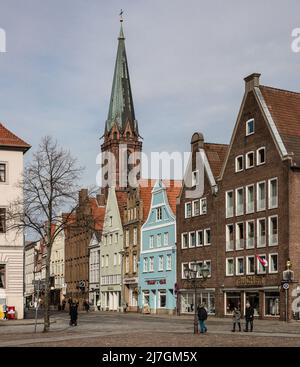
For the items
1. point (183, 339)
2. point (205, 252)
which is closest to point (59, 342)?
point (183, 339)

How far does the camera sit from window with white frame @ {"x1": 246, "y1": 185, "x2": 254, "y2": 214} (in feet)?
211

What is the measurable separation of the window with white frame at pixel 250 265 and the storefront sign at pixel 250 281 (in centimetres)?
46

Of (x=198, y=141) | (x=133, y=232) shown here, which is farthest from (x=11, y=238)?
(x=133, y=232)

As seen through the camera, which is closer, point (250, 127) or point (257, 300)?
point (257, 300)

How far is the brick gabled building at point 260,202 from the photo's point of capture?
193ft

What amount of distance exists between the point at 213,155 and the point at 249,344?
156ft

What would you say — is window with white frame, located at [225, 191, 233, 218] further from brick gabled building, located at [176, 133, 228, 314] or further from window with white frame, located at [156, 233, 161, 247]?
window with white frame, located at [156, 233, 161, 247]

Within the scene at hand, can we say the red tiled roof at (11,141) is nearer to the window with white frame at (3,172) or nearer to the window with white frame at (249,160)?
the window with white frame at (3,172)

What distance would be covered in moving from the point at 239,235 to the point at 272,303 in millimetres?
7998

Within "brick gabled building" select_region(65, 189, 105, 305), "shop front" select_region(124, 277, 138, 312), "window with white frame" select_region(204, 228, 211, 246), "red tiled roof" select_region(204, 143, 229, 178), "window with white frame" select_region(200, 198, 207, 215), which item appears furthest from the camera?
"brick gabled building" select_region(65, 189, 105, 305)

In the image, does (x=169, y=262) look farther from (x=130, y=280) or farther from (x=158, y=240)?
(x=130, y=280)

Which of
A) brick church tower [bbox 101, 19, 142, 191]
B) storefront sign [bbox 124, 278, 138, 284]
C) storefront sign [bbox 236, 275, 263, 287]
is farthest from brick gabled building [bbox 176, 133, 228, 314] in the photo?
brick church tower [bbox 101, 19, 142, 191]

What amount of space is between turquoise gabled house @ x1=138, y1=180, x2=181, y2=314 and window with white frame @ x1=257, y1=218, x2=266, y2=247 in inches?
697

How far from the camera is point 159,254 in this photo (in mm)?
83125
